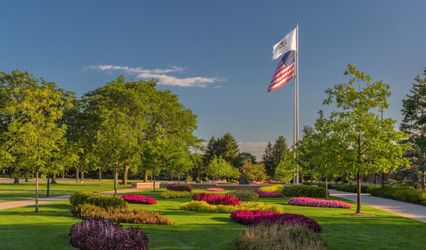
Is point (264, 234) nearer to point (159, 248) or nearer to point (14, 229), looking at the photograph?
point (159, 248)

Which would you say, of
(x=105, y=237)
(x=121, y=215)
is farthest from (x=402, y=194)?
(x=105, y=237)

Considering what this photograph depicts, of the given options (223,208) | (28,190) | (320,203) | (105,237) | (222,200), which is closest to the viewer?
(105,237)

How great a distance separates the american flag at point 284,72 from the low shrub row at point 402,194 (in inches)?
472

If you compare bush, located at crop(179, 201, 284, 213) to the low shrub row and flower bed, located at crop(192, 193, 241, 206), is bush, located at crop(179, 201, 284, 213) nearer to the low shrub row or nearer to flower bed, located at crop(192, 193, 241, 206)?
flower bed, located at crop(192, 193, 241, 206)

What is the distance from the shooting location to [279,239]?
9555mm

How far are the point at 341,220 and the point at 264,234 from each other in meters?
7.75

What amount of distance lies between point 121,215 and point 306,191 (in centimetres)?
1948

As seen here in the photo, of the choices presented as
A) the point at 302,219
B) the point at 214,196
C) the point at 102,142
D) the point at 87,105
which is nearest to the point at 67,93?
the point at 87,105

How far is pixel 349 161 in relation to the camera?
744 inches

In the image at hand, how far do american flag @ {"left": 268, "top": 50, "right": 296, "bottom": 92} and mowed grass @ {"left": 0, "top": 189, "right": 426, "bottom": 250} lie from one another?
18.9 m

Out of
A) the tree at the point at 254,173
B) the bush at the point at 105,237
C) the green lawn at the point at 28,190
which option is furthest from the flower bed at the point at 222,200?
Answer: the tree at the point at 254,173

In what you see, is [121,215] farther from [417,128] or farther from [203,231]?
[417,128]

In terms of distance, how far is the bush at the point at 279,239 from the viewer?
9.02 meters

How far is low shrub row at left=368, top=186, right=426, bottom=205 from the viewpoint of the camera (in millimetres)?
26227
